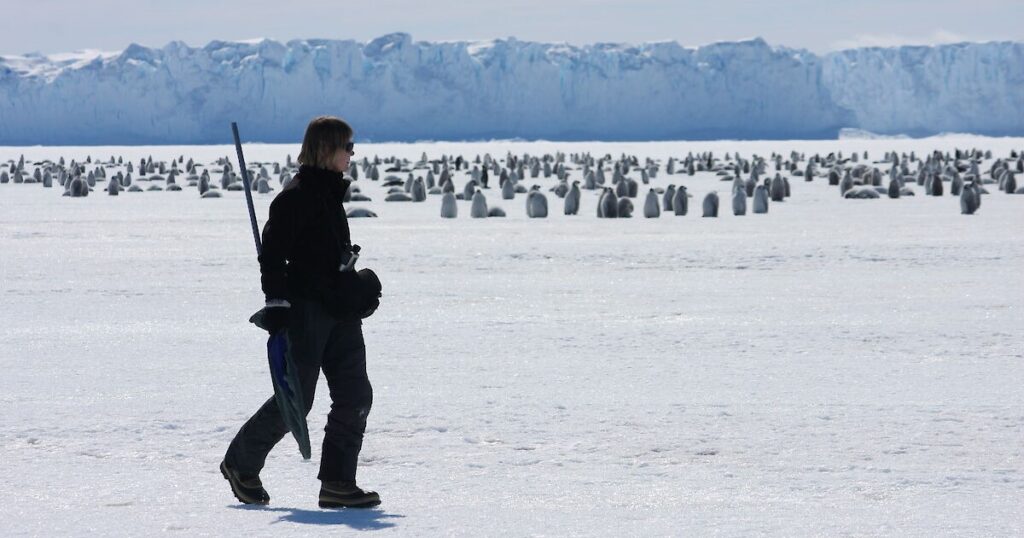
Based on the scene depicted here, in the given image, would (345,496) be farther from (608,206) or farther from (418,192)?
(418,192)

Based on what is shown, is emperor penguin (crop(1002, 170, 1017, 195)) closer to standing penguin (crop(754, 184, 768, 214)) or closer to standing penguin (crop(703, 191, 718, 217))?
standing penguin (crop(754, 184, 768, 214))

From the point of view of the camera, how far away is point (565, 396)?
4.68 metres

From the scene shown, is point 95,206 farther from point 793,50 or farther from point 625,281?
point 793,50

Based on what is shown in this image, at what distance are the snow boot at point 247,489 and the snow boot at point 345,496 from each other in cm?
16

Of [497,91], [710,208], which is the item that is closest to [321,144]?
[710,208]

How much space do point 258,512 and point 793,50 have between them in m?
98.6

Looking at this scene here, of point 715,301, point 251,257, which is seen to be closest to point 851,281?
point 715,301

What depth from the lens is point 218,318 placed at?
686 cm

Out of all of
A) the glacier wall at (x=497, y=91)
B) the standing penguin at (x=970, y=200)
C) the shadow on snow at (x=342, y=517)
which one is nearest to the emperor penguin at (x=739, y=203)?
the standing penguin at (x=970, y=200)

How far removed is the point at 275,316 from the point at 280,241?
18cm

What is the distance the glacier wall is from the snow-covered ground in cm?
7942

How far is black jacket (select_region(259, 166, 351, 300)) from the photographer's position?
10.3 feet

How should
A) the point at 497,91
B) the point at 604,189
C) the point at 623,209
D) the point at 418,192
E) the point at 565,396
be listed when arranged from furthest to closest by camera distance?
the point at 497,91 < the point at 418,192 < the point at 604,189 < the point at 623,209 < the point at 565,396

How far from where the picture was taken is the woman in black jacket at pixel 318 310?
3156 mm
